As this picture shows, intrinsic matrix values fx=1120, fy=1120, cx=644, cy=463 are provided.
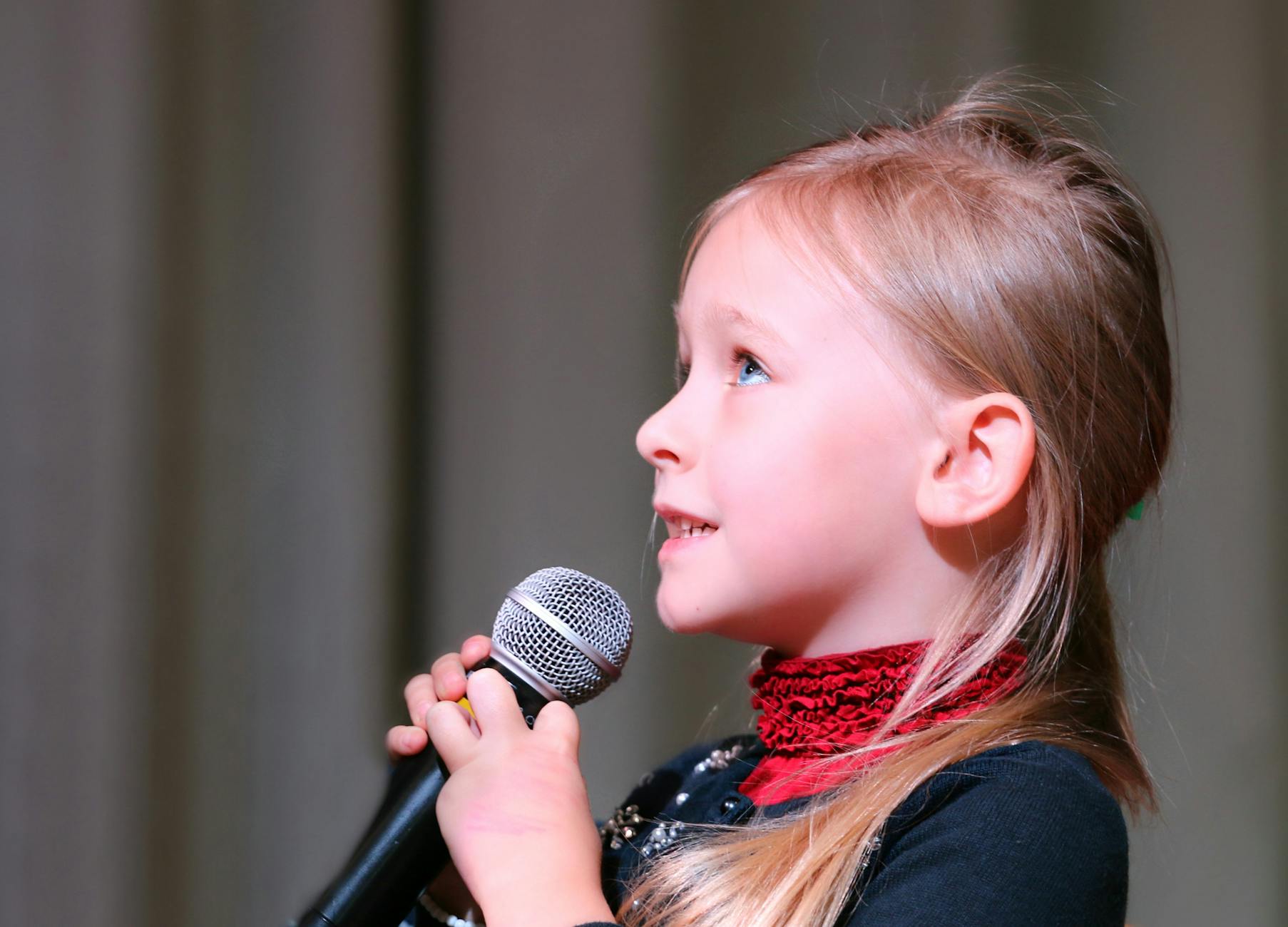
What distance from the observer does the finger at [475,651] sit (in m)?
0.71

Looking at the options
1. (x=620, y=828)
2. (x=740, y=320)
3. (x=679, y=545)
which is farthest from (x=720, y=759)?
(x=740, y=320)

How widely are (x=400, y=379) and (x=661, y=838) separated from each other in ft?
2.05

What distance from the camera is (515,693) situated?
0.63 meters

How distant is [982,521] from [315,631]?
70 centimetres

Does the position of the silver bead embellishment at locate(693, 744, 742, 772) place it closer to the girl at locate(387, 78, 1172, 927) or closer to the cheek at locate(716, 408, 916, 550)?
the girl at locate(387, 78, 1172, 927)

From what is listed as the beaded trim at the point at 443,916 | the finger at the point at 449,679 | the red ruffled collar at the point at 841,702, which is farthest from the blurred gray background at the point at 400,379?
→ the red ruffled collar at the point at 841,702

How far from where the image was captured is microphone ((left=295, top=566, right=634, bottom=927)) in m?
0.60

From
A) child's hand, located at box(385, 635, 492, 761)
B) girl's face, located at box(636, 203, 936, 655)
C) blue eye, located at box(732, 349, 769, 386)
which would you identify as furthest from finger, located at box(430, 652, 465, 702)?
blue eye, located at box(732, 349, 769, 386)

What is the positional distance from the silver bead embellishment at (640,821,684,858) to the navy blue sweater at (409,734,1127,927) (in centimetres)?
10

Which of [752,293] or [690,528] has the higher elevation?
[752,293]

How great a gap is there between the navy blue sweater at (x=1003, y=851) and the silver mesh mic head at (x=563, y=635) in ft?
0.49

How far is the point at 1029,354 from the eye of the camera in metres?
0.67

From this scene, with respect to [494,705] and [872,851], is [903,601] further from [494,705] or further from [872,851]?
[494,705]

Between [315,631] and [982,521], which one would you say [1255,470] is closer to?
[982,521]
